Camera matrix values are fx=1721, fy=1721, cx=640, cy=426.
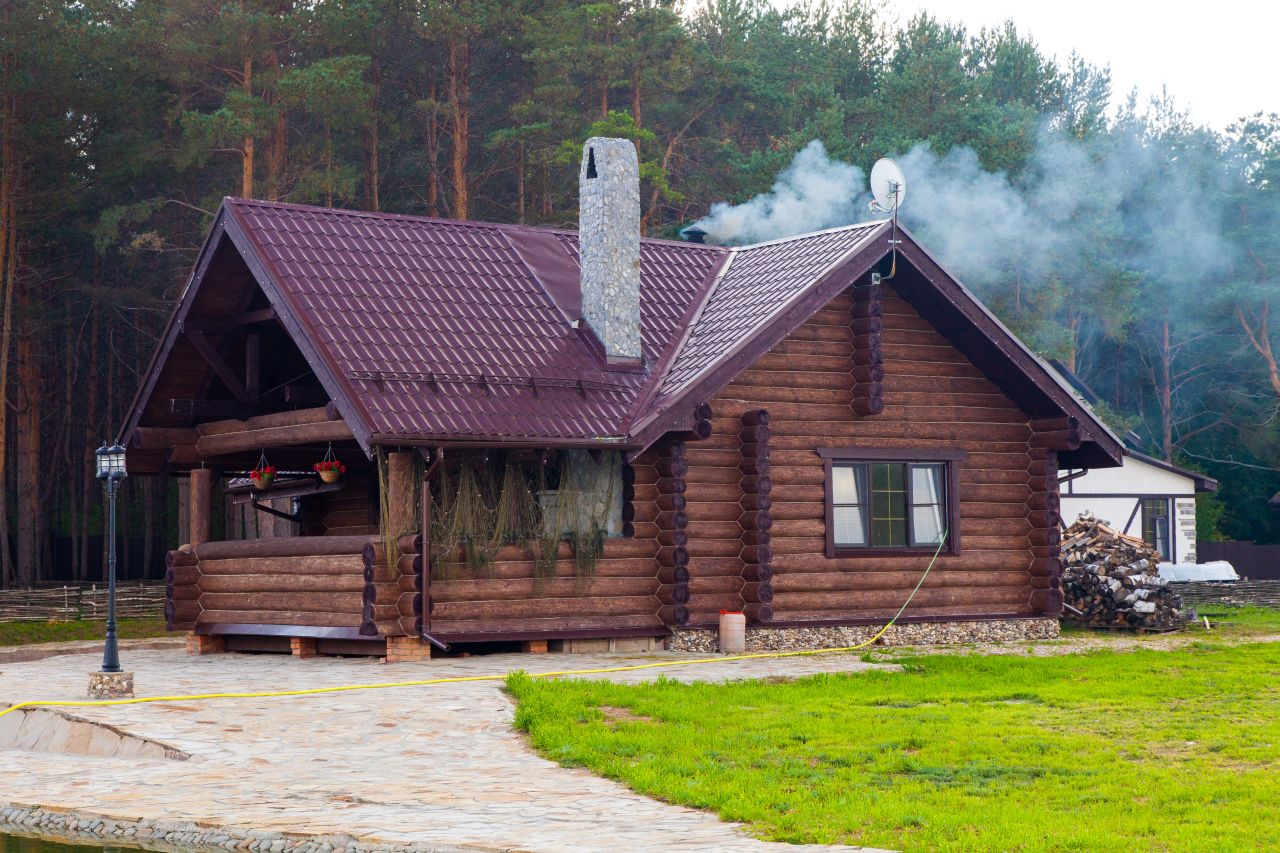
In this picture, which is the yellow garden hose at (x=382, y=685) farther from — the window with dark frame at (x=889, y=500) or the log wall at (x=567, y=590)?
the window with dark frame at (x=889, y=500)

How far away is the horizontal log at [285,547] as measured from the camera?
19109 millimetres

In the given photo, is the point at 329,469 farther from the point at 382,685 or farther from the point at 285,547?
the point at 382,685

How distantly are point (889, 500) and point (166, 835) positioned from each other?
13.7 meters

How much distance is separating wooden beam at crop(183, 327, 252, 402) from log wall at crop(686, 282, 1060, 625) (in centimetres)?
590

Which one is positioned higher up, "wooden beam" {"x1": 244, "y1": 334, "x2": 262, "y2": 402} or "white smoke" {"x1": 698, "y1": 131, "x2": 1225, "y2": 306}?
"white smoke" {"x1": 698, "y1": 131, "x2": 1225, "y2": 306}

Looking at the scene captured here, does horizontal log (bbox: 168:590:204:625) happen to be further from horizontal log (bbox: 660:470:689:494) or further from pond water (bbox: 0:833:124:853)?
pond water (bbox: 0:833:124:853)

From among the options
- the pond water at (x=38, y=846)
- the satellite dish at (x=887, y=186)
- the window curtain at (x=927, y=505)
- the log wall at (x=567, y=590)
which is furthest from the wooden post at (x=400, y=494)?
the pond water at (x=38, y=846)

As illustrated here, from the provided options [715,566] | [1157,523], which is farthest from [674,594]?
[1157,523]

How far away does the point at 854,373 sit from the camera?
21.8m

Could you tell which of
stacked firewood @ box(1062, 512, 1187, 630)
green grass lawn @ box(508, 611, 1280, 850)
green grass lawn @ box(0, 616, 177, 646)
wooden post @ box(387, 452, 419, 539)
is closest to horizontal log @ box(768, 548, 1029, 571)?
stacked firewood @ box(1062, 512, 1187, 630)

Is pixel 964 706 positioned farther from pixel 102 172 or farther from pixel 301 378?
pixel 102 172

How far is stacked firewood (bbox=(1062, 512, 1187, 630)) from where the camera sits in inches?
966

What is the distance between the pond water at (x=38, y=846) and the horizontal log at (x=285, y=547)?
331 inches

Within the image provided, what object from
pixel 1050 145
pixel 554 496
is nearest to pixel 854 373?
pixel 554 496
